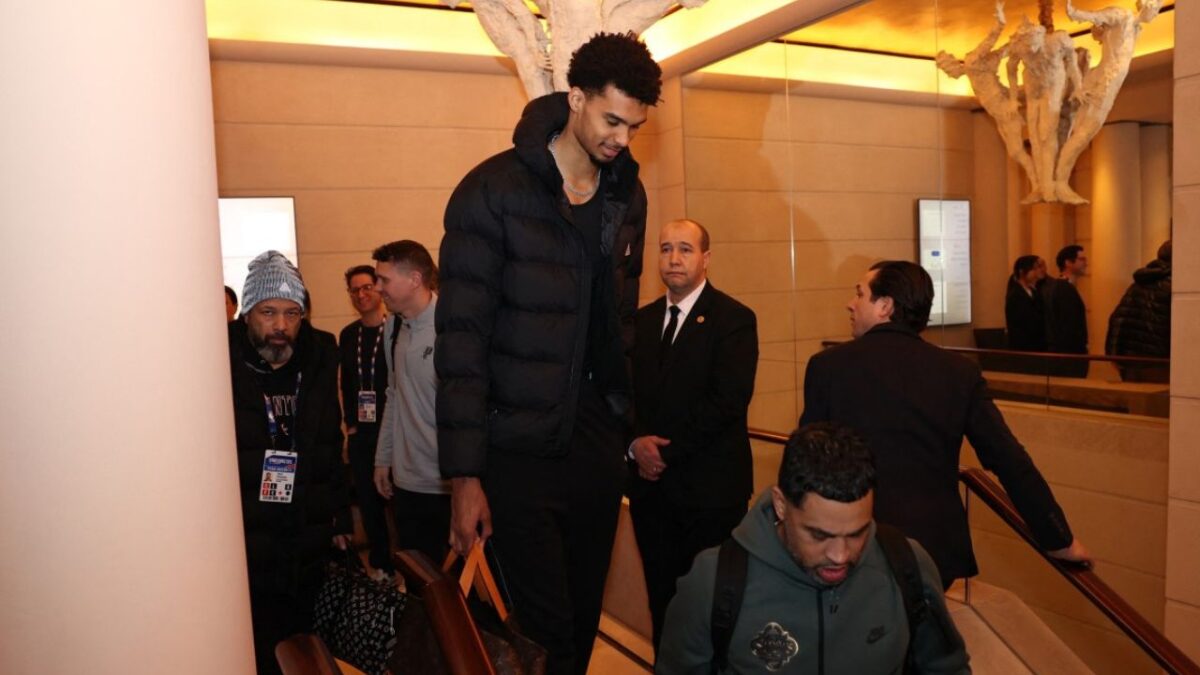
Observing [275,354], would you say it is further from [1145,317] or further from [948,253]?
[948,253]

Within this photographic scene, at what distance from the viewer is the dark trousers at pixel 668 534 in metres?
3.69

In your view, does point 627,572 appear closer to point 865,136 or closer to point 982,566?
point 982,566

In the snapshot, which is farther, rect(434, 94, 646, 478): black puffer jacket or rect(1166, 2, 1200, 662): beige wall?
rect(1166, 2, 1200, 662): beige wall

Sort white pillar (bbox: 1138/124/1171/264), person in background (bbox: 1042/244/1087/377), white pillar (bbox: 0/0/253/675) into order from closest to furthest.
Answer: white pillar (bbox: 0/0/253/675) → white pillar (bbox: 1138/124/1171/264) → person in background (bbox: 1042/244/1087/377)

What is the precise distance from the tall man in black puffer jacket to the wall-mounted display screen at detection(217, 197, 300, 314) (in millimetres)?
5374

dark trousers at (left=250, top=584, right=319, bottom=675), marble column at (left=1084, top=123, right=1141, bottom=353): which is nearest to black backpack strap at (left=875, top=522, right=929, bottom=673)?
dark trousers at (left=250, top=584, right=319, bottom=675)

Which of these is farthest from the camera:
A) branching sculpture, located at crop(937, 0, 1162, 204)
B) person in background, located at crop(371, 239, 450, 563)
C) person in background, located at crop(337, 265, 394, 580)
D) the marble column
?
person in background, located at crop(337, 265, 394, 580)

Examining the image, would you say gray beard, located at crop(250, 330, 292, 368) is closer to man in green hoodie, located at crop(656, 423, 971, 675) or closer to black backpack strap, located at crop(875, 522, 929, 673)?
man in green hoodie, located at crop(656, 423, 971, 675)

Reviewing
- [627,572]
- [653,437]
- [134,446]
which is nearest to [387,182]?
[627,572]

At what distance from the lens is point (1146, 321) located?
4.49 m

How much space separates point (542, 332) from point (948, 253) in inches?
164

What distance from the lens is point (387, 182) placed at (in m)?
7.83

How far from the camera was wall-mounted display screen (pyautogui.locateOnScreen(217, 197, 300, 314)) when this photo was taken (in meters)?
7.27

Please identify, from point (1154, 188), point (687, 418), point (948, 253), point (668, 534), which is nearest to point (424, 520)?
point (668, 534)
